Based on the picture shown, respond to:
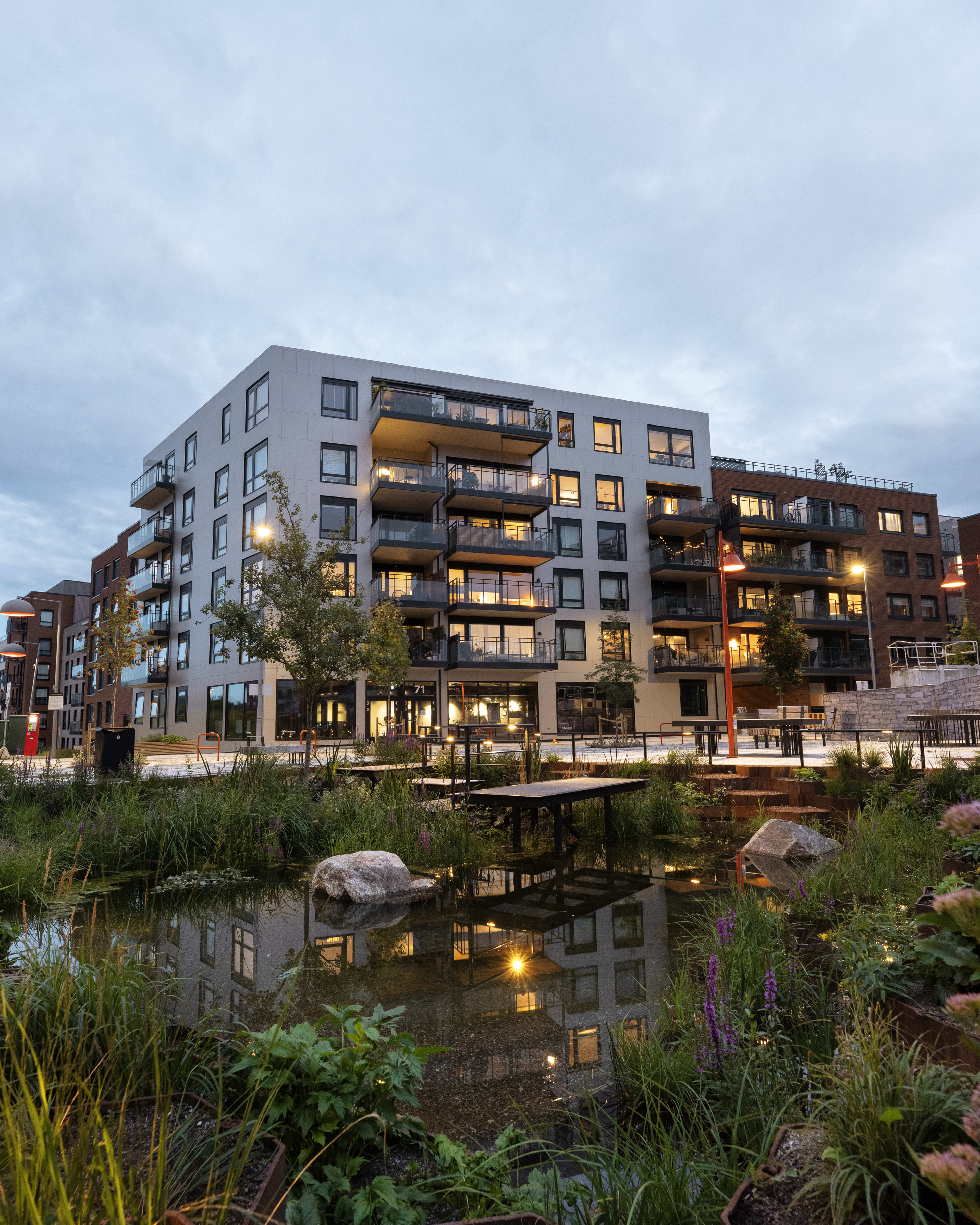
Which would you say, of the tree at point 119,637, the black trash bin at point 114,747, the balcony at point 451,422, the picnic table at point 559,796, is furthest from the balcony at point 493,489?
the picnic table at point 559,796

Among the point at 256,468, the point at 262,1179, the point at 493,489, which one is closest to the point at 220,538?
the point at 256,468

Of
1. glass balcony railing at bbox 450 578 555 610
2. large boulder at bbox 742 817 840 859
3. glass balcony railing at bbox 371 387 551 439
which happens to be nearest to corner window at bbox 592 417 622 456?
glass balcony railing at bbox 371 387 551 439

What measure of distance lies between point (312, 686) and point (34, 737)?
13668 millimetres

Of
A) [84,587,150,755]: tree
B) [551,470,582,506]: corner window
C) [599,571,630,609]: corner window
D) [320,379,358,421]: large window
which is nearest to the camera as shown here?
[84,587,150,755]: tree

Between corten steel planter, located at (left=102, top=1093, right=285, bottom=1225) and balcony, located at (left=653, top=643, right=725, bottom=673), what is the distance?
32.5 metres

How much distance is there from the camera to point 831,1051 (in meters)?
3.36

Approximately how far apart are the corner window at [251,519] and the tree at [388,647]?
6806 mm

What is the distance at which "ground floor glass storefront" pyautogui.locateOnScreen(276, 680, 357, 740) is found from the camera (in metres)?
27.6

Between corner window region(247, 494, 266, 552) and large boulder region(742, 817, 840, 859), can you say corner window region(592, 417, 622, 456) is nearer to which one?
corner window region(247, 494, 266, 552)

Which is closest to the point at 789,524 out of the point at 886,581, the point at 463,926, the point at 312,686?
the point at 886,581

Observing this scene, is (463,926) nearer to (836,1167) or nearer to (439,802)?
(439,802)

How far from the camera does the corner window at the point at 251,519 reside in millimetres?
29047

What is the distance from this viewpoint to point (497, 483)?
3091cm

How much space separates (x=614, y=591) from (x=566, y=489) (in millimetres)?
5145
